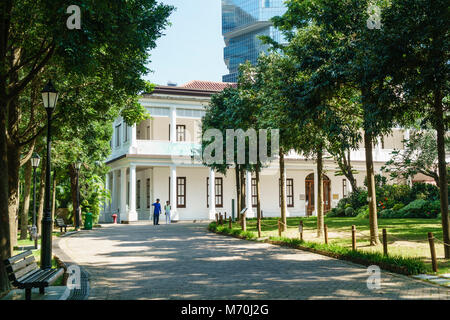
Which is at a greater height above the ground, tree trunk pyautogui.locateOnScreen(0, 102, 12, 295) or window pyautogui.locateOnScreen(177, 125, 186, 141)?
window pyautogui.locateOnScreen(177, 125, 186, 141)

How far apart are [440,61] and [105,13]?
6.83 m

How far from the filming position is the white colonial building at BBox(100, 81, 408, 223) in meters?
31.1

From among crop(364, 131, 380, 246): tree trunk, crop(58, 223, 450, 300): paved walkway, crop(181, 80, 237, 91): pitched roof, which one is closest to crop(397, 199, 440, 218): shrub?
crop(364, 131, 380, 246): tree trunk

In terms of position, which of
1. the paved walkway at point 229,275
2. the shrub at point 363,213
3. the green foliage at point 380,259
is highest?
the shrub at point 363,213

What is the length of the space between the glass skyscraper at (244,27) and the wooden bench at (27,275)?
445 ft

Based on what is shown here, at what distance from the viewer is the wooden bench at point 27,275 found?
256 inches

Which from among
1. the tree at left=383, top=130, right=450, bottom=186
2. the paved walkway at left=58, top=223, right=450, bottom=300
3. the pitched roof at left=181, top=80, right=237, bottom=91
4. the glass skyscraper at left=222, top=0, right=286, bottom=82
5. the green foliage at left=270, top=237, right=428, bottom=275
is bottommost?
the paved walkway at left=58, top=223, right=450, bottom=300

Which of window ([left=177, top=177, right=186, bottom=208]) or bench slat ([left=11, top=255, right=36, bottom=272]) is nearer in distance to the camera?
bench slat ([left=11, top=255, right=36, bottom=272])

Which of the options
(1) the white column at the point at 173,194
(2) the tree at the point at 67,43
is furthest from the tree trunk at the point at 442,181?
(1) the white column at the point at 173,194

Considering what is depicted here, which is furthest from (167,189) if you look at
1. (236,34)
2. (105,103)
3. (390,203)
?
(236,34)

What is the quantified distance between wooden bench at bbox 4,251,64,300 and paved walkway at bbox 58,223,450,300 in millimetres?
837

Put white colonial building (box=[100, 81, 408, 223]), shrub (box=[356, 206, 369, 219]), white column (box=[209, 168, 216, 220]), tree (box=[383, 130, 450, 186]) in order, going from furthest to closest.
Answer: white column (box=[209, 168, 216, 220])
white colonial building (box=[100, 81, 408, 223])
shrub (box=[356, 206, 369, 219])
tree (box=[383, 130, 450, 186])

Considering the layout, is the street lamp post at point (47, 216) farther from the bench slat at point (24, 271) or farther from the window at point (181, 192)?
the window at point (181, 192)

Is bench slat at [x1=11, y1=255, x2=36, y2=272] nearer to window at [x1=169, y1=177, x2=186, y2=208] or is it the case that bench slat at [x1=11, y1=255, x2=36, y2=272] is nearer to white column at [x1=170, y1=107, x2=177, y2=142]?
white column at [x1=170, y1=107, x2=177, y2=142]
